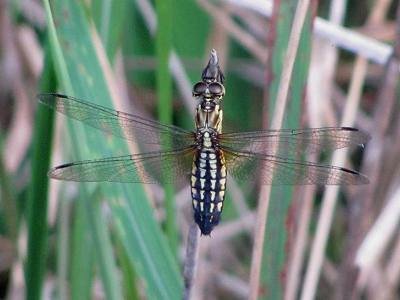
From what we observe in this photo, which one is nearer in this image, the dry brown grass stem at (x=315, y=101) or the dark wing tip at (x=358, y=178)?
the dark wing tip at (x=358, y=178)

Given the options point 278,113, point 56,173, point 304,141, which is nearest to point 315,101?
point 304,141

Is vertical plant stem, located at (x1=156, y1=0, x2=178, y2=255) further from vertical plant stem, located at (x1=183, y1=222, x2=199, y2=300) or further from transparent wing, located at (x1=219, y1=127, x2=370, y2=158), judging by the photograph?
vertical plant stem, located at (x1=183, y1=222, x2=199, y2=300)

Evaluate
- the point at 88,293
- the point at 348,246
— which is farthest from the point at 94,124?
the point at 348,246

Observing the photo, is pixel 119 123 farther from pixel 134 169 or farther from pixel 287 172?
pixel 287 172

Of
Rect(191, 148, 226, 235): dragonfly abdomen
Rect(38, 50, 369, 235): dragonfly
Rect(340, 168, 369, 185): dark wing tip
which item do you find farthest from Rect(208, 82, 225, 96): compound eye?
Rect(340, 168, 369, 185): dark wing tip

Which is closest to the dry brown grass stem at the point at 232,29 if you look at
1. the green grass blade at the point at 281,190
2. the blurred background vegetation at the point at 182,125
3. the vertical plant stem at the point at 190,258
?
the blurred background vegetation at the point at 182,125

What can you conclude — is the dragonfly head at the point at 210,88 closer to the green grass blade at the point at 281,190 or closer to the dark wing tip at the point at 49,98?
the green grass blade at the point at 281,190

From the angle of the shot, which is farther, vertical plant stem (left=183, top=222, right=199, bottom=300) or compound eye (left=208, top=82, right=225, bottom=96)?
compound eye (left=208, top=82, right=225, bottom=96)
